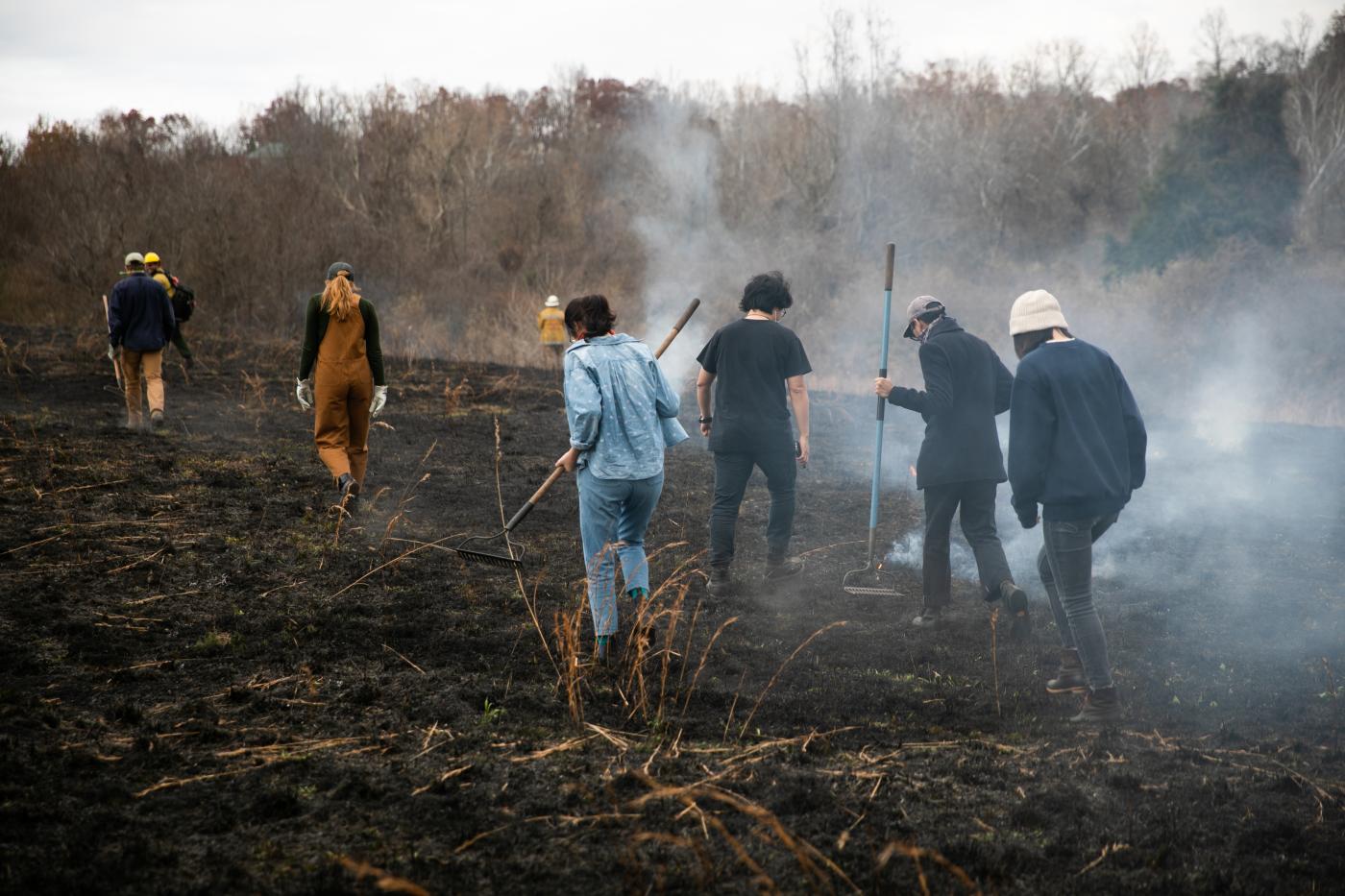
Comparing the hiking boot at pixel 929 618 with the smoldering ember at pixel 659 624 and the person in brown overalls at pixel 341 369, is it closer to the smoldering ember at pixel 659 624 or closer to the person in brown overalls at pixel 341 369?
the smoldering ember at pixel 659 624

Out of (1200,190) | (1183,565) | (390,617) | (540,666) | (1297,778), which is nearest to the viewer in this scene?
(1297,778)

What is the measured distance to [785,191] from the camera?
104ft

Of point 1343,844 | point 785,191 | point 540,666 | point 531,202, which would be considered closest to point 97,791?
point 540,666

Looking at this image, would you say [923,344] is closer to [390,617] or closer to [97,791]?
[390,617]

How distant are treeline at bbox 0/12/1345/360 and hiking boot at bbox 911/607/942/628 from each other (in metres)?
17.2

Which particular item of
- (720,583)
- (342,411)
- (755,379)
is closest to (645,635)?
(720,583)

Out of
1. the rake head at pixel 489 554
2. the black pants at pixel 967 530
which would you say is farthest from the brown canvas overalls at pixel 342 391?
the black pants at pixel 967 530

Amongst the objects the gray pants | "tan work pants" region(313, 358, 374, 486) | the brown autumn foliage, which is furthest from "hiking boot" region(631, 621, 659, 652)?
the brown autumn foliage

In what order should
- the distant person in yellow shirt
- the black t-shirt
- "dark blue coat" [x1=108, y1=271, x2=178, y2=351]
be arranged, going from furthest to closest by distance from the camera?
1. the distant person in yellow shirt
2. "dark blue coat" [x1=108, y1=271, x2=178, y2=351]
3. the black t-shirt

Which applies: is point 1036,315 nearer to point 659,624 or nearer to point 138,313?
point 659,624

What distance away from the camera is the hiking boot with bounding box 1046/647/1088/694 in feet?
14.9

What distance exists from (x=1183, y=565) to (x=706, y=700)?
4610 millimetres

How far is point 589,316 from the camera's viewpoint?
15.4 feet

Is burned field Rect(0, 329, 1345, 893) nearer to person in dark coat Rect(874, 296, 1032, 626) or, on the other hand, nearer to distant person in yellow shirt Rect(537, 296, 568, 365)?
person in dark coat Rect(874, 296, 1032, 626)
